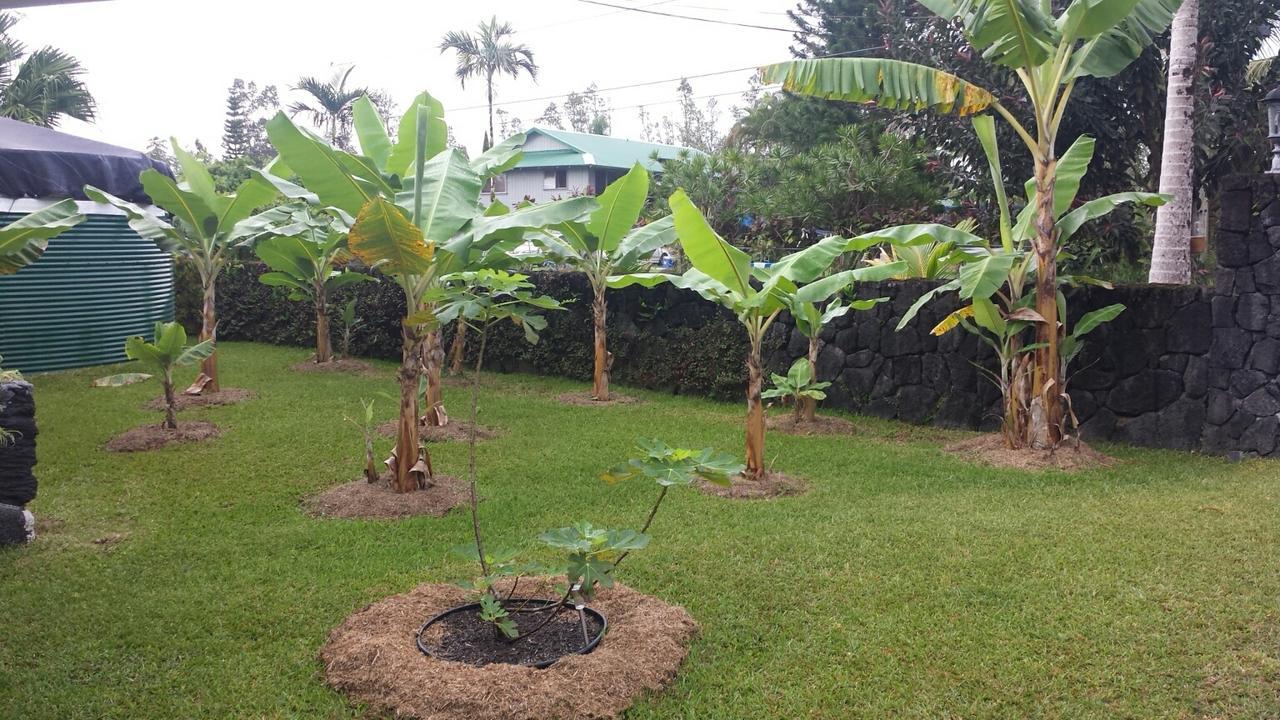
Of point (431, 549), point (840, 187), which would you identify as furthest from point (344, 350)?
point (431, 549)

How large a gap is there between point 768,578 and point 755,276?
102 inches

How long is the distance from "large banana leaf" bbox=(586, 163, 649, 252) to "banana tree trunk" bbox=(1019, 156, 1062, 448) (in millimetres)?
3473

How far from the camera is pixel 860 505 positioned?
20.0 ft

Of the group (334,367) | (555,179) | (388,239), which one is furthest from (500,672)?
(555,179)

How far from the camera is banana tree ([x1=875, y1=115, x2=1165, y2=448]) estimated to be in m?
6.96

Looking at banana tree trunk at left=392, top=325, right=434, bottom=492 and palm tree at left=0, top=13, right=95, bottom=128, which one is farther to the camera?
palm tree at left=0, top=13, right=95, bottom=128

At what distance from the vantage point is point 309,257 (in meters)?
10.9

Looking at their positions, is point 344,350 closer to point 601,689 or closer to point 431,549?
point 431,549

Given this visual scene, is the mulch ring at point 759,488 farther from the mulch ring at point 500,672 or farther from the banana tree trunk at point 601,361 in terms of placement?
the banana tree trunk at point 601,361

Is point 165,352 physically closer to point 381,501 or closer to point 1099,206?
point 381,501

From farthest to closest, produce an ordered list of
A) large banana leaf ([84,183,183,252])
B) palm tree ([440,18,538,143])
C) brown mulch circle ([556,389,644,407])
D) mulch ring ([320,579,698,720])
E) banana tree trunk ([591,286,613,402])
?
palm tree ([440,18,538,143])
banana tree trunk ([591,286,613,402])
brown mulch circle ([556,389,644,407])
large banana leaf ([84,183,183,252])
mulch ring ([320,579,698,720])

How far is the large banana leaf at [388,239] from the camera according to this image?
4.95 meters

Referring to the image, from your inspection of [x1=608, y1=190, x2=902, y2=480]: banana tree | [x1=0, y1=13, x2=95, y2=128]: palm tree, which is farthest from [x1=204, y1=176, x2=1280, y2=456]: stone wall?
[x1=0, y1=13, x2=95, y2=128]: palm tree

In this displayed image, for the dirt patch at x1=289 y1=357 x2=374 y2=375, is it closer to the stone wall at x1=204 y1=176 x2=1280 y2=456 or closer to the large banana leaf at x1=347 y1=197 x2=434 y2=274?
the stone wall at x1=204 y1=176 x2=1280 y2=456
